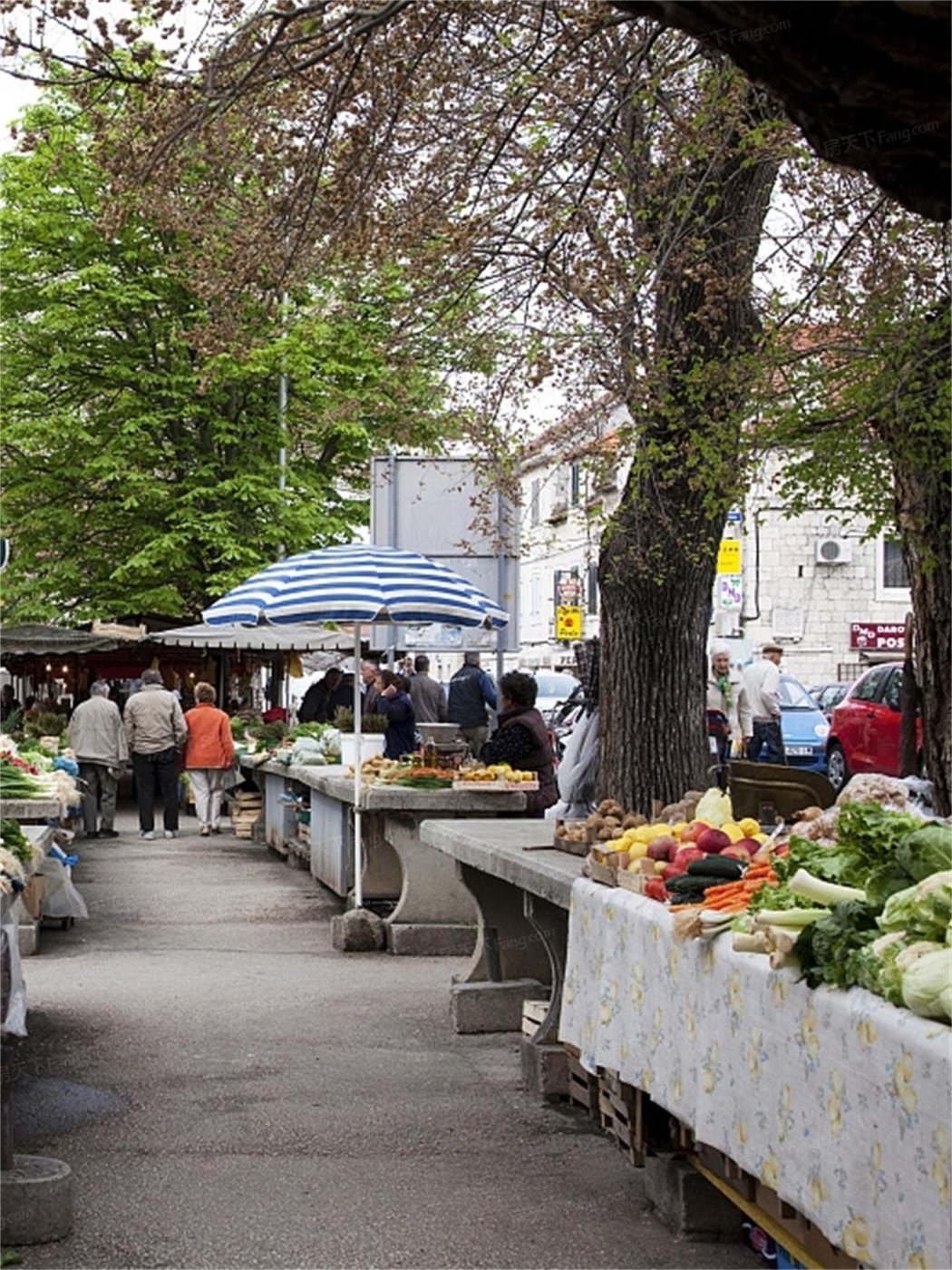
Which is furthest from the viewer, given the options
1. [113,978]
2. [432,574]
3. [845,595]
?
[845,595]

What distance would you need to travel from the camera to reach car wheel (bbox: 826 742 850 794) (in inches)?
1091

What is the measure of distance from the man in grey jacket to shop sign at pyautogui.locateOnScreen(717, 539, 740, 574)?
760 inches

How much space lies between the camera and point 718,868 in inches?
248

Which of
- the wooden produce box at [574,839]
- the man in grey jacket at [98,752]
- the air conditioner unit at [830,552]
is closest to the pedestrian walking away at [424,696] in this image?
the man in grey jacket at [98,752]

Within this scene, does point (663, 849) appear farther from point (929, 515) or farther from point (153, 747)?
point (153, 747)

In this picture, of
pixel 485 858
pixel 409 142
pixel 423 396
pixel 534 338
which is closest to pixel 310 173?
pixel 409 142

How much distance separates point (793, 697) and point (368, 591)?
18.2 metres

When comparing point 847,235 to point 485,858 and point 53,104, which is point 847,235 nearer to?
point 485,858

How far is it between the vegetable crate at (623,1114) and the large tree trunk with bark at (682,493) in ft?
13.2

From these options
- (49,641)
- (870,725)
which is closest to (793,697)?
(870,725)

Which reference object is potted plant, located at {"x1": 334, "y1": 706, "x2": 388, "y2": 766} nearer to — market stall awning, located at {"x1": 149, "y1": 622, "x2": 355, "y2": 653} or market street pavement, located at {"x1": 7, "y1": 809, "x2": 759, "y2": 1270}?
market street pavement, located at {"x1": 7, "y1": 809, "x2": 759, "y2": 1270}

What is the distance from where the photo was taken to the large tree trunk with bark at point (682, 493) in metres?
10.6

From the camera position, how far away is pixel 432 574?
14586 millimetres

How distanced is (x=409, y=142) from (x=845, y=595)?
36928 millimetres
